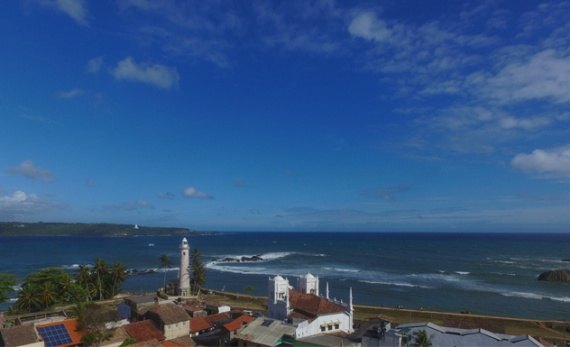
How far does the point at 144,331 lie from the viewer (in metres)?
29.9

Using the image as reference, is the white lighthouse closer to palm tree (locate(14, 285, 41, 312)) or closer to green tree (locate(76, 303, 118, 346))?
palm tree (locate(14, 285, 41, 312))

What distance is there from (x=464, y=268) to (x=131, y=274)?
237 ft

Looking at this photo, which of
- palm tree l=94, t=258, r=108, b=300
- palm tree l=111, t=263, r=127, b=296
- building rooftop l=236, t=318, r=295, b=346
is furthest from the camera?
palm tree l=111, t=263, r=127, b=296

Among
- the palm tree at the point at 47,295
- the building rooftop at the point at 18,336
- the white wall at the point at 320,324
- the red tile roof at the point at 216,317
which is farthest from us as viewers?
the palm tree at the point at 47,295

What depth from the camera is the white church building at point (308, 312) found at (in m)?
29.5

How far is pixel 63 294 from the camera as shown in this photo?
45.9 m

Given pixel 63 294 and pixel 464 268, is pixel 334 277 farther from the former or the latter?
pixel 63 294

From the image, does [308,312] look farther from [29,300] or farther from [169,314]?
[29,300]

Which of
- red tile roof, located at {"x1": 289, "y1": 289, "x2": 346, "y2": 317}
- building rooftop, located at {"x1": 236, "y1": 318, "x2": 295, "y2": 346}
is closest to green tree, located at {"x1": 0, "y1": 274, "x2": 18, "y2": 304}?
building rooftop, located at {"x1": 236, "y1": 318, "x2": 295, "y2": 346}

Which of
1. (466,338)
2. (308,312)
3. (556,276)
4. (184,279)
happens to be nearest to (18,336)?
(308,312)

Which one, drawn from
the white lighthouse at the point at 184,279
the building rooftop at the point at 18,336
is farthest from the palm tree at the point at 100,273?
the building rooftop at the point at 18,336

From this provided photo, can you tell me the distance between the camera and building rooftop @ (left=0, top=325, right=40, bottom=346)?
24.7 m

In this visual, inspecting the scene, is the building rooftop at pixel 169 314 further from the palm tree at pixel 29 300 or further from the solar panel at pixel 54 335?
the palm tree at pixel 29 300

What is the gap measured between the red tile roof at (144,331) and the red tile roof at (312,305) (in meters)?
10.1
